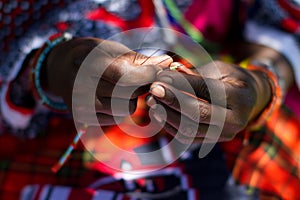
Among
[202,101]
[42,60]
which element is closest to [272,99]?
[202,101]

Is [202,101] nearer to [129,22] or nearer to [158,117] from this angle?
[158,117]

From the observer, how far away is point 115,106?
0.53 metres

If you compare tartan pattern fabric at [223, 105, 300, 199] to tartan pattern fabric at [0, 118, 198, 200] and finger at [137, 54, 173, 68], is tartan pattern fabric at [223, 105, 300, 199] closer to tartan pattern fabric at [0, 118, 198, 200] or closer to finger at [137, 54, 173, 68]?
tartan pattern fabric at [0, 118, 198, 200]

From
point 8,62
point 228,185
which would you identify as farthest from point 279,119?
point 8,62

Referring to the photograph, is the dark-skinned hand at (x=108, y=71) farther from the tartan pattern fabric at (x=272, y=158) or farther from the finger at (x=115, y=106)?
the tartan pattern fabric at (x=272, y=158)

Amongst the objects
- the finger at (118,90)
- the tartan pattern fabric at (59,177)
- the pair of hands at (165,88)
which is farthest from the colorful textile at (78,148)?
the finger at (118,90)

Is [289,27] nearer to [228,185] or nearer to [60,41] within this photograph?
[228,185]

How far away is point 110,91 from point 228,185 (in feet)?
1.13

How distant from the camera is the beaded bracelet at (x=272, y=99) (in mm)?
731

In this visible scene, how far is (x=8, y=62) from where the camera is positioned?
70 centimetres

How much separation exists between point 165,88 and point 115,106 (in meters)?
0.09

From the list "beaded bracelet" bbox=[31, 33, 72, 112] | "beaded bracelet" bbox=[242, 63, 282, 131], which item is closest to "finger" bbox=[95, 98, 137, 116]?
"beaded bracelet" bbox=[31, 33, 72, 112]

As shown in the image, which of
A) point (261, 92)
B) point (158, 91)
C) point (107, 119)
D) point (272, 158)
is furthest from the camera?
point (272, 158)

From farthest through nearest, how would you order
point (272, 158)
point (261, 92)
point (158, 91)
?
point (272, 158) < point (261, 92) < point (158, 91)
